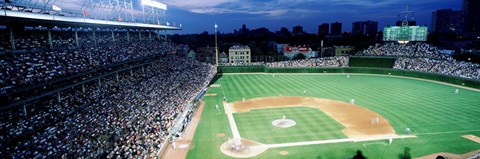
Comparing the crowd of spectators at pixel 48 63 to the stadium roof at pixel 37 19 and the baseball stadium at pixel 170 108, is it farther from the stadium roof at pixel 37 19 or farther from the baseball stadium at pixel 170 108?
the stadium roof at pixel 37 19

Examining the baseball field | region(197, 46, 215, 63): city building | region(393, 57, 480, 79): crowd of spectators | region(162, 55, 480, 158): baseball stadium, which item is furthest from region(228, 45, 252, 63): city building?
region(393, 57, 480, 79): crowd of spectators

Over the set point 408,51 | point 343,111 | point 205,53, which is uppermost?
point 408,51

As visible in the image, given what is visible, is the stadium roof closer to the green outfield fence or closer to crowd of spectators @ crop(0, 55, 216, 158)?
crowd of spectators @ crop(0, 55, 216, 158)

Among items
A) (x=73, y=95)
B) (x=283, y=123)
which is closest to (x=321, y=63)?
(x=283, y=123)

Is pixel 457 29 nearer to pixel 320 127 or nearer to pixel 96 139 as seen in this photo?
pixel 320 127

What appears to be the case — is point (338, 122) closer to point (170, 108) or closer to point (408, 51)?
point (170, 108)

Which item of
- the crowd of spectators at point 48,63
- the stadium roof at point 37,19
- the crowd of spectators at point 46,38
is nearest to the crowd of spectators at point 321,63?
the crowd of spectators at point 46,38
